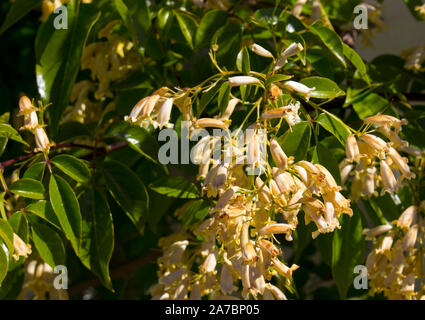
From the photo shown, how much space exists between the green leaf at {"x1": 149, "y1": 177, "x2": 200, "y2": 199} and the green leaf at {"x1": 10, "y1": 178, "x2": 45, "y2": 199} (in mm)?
149

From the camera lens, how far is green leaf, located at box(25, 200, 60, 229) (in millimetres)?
769

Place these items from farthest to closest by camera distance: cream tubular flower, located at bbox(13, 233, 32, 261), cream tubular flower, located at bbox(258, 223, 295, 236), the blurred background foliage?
the blurred background foliage → cream tubular flower, located at bbox(13, 233, 32, 261) → cream tubular flower, located at bbox(258, 223, 295, 236)

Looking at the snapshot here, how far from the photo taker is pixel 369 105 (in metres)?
0.89

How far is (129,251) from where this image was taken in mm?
1445

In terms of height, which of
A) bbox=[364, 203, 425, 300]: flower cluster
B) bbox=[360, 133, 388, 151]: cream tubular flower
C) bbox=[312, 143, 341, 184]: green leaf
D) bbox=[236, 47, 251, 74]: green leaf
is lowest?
bbox=[364, 203, 425, 300]: flower cluster

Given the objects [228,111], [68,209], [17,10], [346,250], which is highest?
[17,10]

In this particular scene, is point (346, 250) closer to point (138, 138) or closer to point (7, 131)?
point (138, 138)

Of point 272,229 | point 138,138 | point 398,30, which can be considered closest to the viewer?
point 272,229

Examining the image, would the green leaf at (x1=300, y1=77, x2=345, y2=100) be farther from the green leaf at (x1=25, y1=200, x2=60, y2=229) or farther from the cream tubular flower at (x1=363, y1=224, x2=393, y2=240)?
the green leaf at (x1=25, y1=200, x2=60, y2=229)

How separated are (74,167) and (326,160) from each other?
33 cm

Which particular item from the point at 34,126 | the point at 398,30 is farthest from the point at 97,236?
the point at 398,30

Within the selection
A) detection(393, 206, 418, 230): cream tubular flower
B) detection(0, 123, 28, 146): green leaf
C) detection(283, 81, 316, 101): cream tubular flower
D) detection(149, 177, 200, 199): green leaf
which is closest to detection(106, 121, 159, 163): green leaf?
detection(149, 177, 200, 199): green leaf

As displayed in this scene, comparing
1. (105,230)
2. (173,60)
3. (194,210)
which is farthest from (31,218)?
(173,60)

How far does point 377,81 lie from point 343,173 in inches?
6.7
